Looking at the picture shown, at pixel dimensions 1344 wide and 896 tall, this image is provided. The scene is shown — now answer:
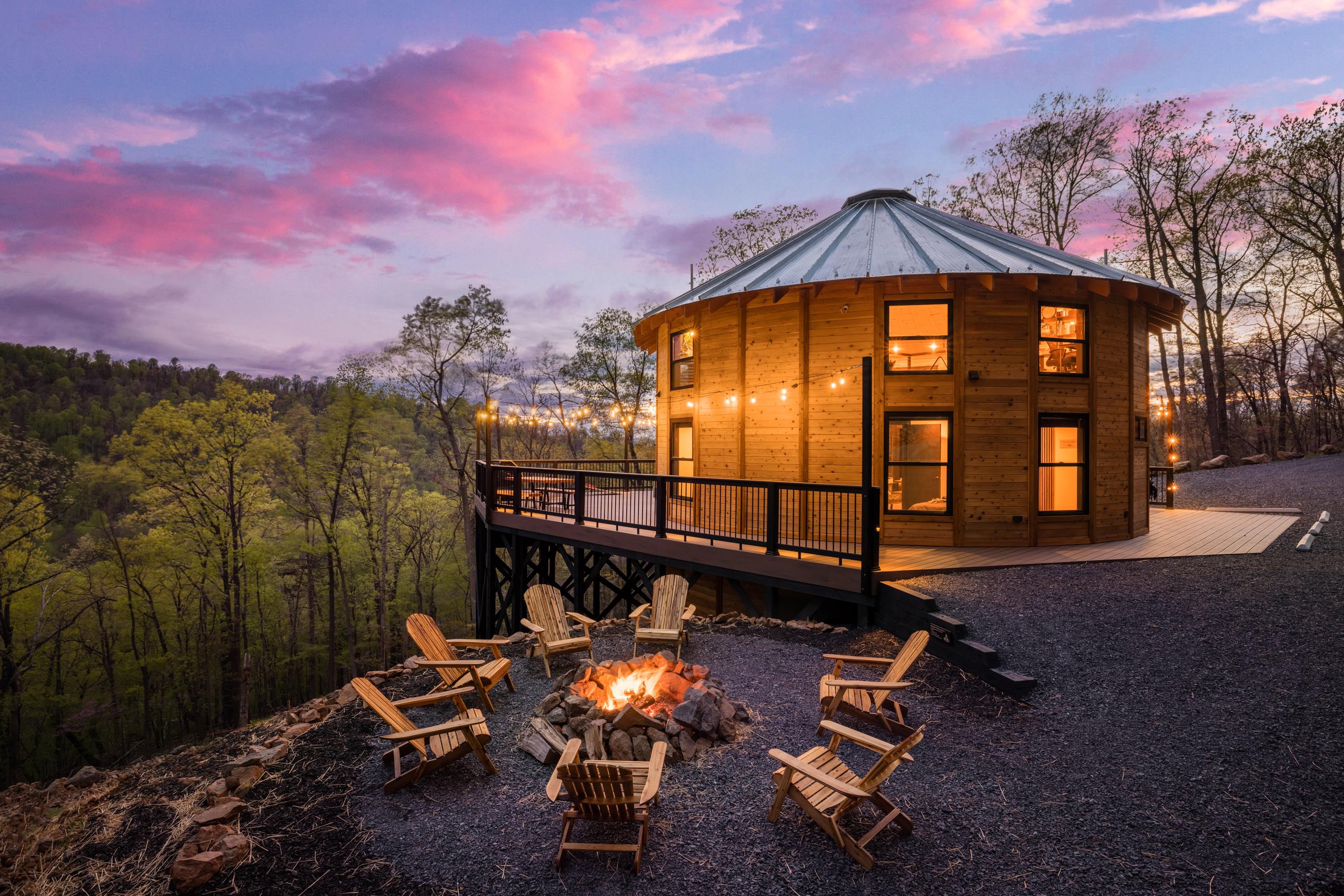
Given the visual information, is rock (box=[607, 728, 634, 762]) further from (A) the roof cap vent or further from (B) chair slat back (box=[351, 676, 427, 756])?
(A) the roof cap vent

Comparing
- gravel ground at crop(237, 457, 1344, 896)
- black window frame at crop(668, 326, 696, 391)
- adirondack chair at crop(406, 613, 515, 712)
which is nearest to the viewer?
gravel ground at crop(237, 457, 1344, 896)

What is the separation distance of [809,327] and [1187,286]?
26.3m

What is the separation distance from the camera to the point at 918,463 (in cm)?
955

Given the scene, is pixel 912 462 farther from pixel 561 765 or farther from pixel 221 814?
pixel 221 814

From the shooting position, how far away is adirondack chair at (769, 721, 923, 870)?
130 inches

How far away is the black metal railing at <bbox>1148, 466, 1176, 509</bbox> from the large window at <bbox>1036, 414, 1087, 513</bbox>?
16.9ft

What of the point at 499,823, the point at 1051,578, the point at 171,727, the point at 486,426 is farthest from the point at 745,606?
the point at 171,727

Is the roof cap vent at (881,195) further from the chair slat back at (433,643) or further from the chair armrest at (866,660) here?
the chair slat back at (433,643)

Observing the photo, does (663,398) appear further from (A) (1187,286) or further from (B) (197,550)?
(A) (1187,286)

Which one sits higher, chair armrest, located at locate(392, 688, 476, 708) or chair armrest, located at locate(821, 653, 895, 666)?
chair armrest, located at locate(821, 653, 895, 666)

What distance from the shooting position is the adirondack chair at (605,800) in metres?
3.40

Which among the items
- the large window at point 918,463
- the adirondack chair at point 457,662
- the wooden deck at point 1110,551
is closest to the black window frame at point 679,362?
the large window at point 918,463

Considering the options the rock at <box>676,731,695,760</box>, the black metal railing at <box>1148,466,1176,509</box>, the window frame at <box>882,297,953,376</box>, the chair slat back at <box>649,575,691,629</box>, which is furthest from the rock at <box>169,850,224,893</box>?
the black metal railing at <box>1148,466,1176,509</box>

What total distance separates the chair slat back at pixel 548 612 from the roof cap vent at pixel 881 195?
11.8 m
